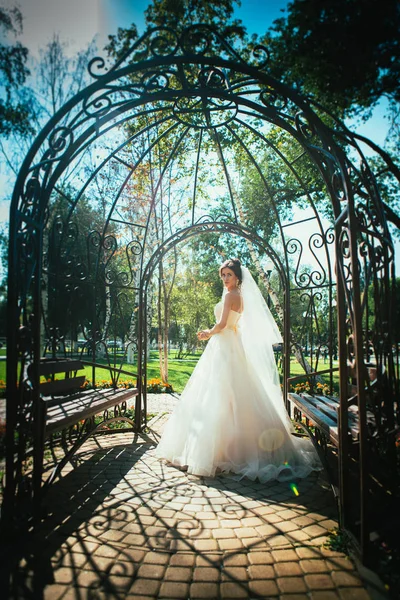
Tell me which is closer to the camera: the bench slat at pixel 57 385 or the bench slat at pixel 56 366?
the bench slat at pixel 56 366

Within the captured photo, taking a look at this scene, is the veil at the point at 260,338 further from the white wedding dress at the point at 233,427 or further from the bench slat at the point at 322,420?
the bench slat at the point at 322,420

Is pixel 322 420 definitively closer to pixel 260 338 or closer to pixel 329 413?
pixel 329 413

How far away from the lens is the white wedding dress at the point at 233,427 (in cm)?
371

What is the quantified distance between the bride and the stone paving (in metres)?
0.21

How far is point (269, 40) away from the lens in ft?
18.9

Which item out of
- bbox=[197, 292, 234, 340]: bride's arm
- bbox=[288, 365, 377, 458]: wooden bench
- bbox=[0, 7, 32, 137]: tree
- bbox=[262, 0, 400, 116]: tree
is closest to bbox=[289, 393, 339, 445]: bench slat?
bbox=[288, 365, 377, 458]: wooden bench

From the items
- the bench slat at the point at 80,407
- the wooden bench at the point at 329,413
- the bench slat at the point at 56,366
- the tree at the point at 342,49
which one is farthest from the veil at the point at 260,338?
the tree at the point at 342,49

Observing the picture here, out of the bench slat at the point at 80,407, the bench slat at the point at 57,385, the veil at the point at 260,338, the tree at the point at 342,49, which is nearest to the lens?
the bench slat at the point at 80,407

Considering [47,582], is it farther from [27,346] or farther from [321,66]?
[321,66]

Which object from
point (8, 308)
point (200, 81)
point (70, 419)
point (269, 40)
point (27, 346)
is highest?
point (269, 40)

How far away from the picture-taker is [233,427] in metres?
3.88

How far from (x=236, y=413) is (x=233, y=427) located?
0.54 feet

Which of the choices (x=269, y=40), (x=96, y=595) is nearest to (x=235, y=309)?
(x=96, y=595)

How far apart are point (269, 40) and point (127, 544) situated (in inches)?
287
